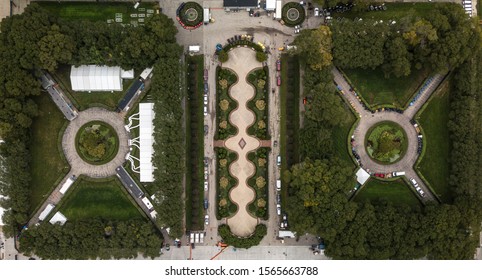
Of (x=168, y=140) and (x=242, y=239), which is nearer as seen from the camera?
(x=168, y=140)

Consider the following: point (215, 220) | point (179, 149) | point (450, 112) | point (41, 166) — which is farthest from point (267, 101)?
point (41, 166)

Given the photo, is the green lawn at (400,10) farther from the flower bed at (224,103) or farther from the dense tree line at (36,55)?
the dense tree line at (36,55)

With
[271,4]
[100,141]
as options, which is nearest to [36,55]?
[100,141]

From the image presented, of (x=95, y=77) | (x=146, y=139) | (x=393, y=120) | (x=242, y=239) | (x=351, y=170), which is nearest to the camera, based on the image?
(x=351, y=170)

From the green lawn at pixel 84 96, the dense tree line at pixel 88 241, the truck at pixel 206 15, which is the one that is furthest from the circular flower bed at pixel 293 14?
the dense tree line at pixel 88 241

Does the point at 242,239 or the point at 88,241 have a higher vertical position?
the point at 88,241

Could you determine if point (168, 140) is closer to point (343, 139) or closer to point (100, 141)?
point (100, 141)

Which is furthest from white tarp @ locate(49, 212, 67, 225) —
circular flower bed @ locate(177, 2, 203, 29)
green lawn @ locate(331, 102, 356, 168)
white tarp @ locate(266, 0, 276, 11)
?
white tarp @ locate(266, 0, 276, 11)
